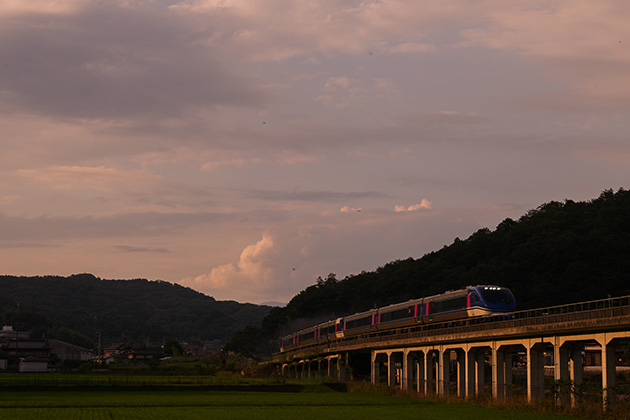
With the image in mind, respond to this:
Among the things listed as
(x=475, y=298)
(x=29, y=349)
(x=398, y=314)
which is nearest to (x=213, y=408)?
(x=475, y=298)

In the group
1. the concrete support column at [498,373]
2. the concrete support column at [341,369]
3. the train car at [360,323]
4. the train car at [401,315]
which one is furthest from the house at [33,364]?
the concrete support column at [498,373]

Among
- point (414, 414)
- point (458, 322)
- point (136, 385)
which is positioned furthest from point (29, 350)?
point (414, 414)

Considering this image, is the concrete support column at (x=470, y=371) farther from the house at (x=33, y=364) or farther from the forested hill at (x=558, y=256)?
the house at (x=33, y=364)

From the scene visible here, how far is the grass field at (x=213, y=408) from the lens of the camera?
171 ft

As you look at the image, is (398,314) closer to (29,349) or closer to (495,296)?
(495,296)

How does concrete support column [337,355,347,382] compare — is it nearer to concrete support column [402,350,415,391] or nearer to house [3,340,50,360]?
concrete support column [402,350,415,391]

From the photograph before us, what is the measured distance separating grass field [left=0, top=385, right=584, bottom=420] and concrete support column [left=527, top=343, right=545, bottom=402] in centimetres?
273

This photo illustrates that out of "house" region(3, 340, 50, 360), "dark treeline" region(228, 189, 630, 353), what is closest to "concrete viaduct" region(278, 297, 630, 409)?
"dark treeline" region(228, 189, 630, 353)

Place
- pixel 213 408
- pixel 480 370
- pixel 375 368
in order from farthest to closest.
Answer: pixel 375 368
pixel 480 370
pixel 213 408

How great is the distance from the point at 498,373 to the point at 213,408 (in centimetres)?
2174

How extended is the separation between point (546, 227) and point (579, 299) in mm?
26011

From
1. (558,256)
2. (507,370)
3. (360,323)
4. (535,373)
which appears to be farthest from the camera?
(558,256)

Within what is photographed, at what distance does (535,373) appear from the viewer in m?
57.2

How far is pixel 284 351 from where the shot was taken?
16138 centimetres
